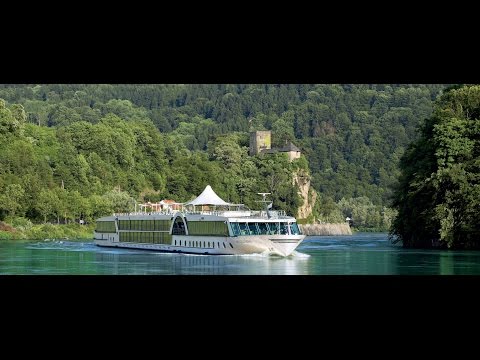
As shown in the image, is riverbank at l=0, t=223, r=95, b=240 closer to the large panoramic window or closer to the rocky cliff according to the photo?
the large panoramic window

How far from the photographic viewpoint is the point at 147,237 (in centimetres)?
4356

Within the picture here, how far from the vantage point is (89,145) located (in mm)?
71312

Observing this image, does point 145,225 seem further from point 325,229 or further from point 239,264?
point 325,229

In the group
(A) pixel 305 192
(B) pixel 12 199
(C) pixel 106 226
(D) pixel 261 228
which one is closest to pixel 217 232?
(D) pixel 261 228

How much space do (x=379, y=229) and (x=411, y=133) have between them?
18.0 metres

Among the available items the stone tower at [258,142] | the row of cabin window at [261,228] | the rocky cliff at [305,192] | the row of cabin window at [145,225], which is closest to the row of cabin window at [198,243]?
the row of cabin window at [261,228]

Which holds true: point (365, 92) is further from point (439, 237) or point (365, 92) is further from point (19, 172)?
point (439, 237)

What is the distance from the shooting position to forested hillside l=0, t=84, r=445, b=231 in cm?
6272

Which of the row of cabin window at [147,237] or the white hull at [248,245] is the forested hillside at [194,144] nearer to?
the row of cabin window at [147,237]

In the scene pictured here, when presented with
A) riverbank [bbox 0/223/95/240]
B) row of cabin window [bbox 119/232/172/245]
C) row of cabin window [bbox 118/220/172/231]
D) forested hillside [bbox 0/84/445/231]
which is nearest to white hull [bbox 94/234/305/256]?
row of cabin window [bbox 119/232/172/245]

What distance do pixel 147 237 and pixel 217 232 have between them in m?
8.11
